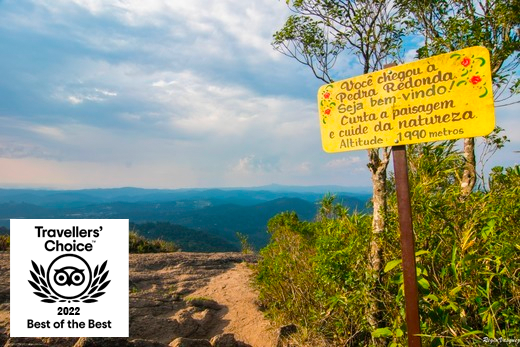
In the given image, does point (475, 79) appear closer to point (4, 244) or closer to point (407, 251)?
point (407, 251)

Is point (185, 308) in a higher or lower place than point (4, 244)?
lower

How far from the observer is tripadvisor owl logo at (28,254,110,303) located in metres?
4.91

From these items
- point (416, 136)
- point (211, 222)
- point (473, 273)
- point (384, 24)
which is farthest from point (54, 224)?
point (211, 222)

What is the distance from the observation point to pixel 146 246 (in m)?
14.5

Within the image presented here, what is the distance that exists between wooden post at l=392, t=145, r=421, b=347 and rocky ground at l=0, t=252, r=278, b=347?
260 cm

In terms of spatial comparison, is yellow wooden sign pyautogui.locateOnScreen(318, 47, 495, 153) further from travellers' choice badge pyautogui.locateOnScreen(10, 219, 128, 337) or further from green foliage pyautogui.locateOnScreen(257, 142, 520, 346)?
travellers' choice badge pyautogui.locateOnScreen(10, 219, 128, 337)

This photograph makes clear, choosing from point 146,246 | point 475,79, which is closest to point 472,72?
point 475,79

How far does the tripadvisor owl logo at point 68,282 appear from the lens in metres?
4.91

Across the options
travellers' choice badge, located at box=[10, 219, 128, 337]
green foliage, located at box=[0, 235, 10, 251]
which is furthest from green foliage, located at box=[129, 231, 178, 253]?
travellers' choice badge, located at box=[10, 219, 128, 337]

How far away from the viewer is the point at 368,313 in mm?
3734

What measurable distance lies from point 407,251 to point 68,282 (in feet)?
16.2

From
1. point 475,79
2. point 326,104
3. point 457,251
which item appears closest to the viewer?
point 475,79

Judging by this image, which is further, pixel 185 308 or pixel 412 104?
pixel 185 308

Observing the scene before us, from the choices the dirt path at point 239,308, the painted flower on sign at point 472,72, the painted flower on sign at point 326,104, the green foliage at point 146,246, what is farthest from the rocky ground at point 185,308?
the painted flower on sign at point 472,72
